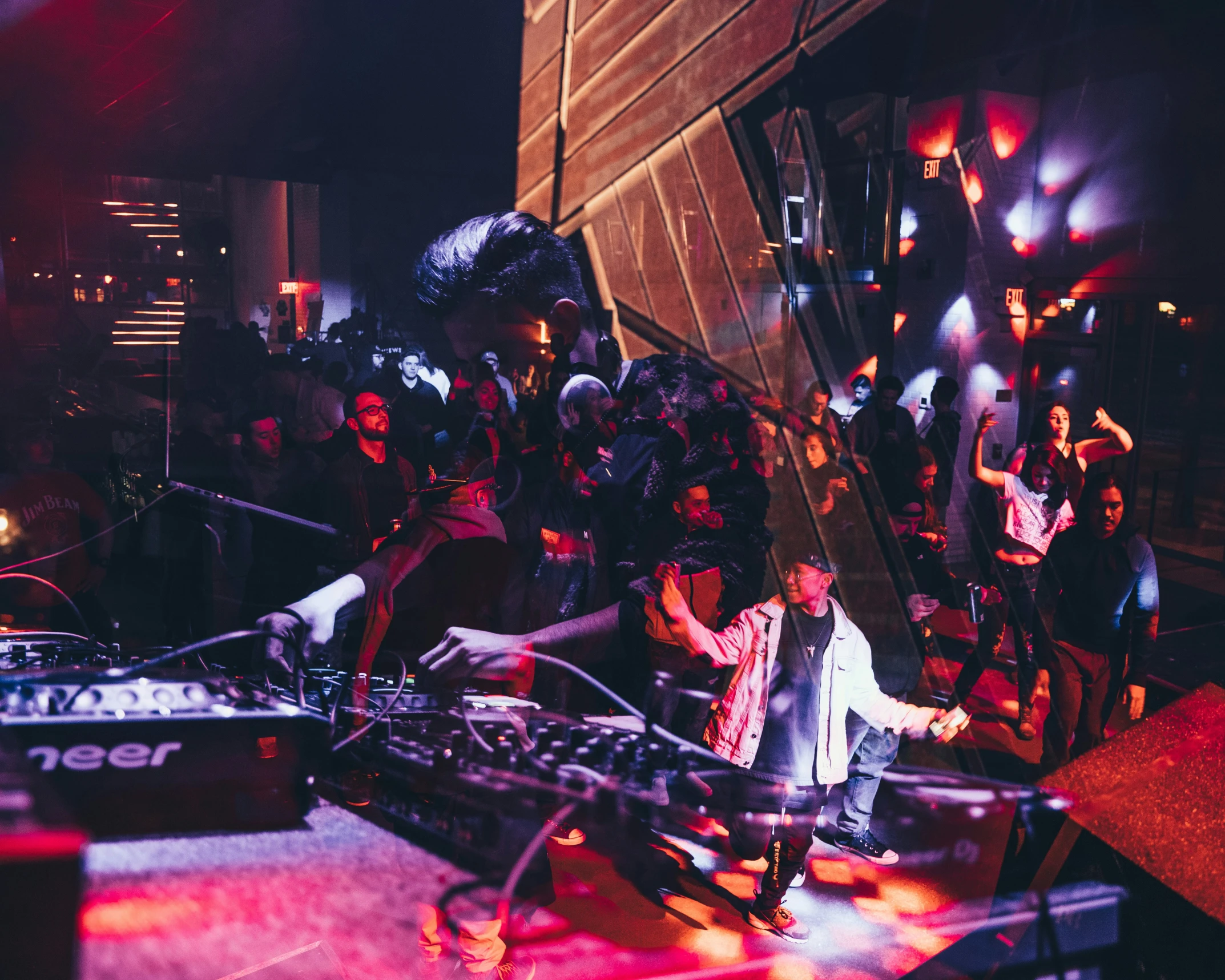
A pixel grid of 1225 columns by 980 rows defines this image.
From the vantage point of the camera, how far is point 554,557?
1.95m

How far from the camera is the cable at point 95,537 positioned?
72.1 inches

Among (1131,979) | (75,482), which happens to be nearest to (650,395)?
(75,482)

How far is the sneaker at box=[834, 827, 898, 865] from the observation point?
2248 mm

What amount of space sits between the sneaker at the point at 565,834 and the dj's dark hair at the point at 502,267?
1132 millimetres

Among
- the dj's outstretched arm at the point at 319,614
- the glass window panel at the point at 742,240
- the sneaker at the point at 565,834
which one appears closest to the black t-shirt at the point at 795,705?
the sneaker at the point at 565,834

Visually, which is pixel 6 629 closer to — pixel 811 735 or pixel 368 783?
pixel 368 783

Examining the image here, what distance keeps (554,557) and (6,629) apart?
44.0 inches

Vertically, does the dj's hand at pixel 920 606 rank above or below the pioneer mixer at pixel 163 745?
above

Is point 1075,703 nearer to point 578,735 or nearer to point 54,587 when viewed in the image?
point 578,735

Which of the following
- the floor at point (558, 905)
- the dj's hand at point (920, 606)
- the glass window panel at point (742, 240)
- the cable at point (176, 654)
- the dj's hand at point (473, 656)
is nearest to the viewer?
the floor at point (558, 905)

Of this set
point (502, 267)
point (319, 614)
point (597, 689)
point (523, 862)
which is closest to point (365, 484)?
point (319, 614)

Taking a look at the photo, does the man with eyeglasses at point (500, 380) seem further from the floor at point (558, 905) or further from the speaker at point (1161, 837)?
the speaker at point (1161, 837)

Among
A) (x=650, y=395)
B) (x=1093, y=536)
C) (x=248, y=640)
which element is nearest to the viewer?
(x=248, y=640)

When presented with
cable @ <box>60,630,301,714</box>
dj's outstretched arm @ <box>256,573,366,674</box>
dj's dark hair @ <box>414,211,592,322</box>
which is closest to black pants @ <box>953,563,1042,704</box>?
dj's dark hair @ <box>414,211,592,322</box>
